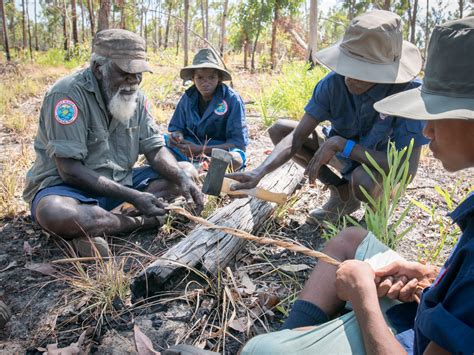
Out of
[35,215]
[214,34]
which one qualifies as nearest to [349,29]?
[35,215]

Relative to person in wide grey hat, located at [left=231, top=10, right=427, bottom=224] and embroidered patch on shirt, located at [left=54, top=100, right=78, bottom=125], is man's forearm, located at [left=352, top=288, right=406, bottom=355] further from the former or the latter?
embroidered patch on shirt, located at [left=54, top=100, right=78, bottom=125]

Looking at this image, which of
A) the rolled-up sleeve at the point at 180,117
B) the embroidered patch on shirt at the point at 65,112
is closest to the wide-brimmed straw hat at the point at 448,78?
the embroidered patch on shirt at the point at 65,112

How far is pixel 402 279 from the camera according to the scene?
1563 mm

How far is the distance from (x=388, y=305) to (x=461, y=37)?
0.98m

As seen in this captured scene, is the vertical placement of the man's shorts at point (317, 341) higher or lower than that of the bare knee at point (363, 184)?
lower

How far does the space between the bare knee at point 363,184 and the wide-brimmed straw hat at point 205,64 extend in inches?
67.2

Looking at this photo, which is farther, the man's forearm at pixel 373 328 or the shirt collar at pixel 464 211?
the man's forearm at pixel 373 328

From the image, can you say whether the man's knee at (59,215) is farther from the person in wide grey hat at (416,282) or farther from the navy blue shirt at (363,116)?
the navy blue shirt at (363,116)

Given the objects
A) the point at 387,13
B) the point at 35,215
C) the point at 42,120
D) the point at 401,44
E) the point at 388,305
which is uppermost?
the point at 387,13

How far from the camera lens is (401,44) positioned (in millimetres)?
2584

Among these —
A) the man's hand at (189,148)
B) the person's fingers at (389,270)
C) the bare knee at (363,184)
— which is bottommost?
the man's hand at (189,148)

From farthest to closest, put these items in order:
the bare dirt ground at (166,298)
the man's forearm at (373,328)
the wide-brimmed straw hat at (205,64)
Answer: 1. the wide-brimmed straw hat at (205,64)
2. the bare dirt ground at (166,298)
3. the man's forearm at (373,328)

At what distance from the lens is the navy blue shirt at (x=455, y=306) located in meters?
0.93

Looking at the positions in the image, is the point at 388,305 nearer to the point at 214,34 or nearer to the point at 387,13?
the point at 387,13
